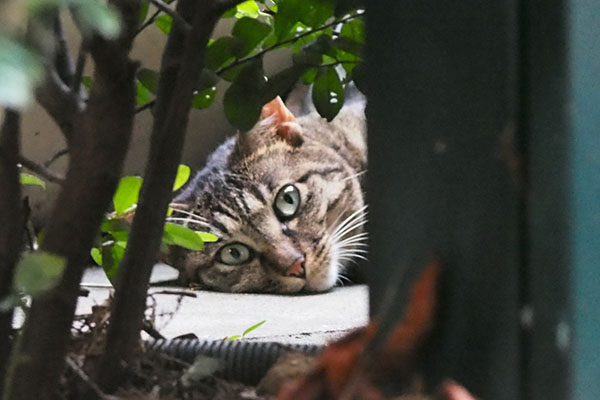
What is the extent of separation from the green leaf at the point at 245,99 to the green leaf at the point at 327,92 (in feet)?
0.32

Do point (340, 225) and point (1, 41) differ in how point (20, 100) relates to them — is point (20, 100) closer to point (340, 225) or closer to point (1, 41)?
point (1, 41)

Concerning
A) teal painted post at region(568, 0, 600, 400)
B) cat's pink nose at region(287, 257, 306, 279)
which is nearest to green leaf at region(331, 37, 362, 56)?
teal painted post at region(568, 0, 600, 400)

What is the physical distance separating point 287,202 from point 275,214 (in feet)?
0.16

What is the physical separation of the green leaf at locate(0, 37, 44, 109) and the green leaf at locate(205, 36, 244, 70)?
587 mm

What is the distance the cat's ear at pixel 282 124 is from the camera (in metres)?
2.23

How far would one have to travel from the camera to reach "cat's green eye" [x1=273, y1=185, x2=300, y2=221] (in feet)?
6.91

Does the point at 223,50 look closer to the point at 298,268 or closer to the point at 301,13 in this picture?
the point at 301,13

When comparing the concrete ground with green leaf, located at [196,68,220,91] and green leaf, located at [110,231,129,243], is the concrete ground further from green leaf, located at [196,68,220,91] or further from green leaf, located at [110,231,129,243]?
green leaf, located at [196,68,220,91]

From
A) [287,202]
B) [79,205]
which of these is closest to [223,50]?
[79,205]

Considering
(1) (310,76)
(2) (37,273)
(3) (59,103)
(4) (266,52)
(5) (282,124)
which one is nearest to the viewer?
(2) (37,273)

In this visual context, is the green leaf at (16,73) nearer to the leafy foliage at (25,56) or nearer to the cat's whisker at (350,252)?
the leafy foliage at (25,56)

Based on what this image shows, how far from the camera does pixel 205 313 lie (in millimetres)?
1660

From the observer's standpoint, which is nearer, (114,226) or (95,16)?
(95,16)

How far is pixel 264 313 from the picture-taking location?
1.67 meters
